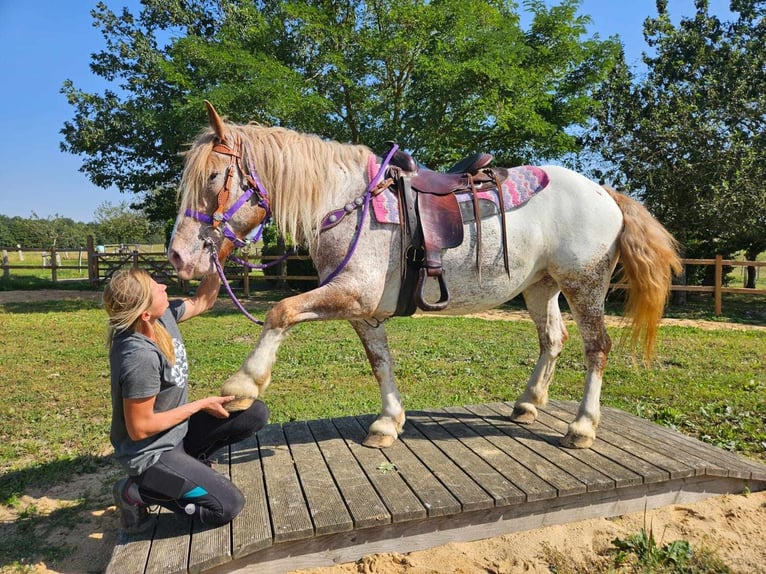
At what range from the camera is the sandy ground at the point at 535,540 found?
8.16 feet

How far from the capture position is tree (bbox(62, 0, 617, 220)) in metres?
11.8

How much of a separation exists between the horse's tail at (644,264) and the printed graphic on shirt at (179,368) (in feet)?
9.14

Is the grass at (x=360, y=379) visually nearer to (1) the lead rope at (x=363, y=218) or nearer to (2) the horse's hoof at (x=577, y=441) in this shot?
(2) the horse's hoof at (x=577, y=441)

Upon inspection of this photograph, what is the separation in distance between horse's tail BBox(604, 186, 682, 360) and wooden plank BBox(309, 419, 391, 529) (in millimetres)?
2085

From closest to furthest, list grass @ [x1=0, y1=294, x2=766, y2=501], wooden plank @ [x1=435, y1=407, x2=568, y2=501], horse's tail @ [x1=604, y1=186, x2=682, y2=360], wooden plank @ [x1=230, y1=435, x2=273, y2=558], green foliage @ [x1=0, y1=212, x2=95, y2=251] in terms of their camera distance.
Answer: wooden plank @ [x1=230, y1=435, x2=273, y2=558], wooden plank @ [x1=435, y1=407, x2=568, y2=501], horse's tail @ [x1=604, y1=186, x2=682, y2=360], grass @ [x1=0, y1=294, x2=766, y2=501], green foliage @ [x1=0, y1=212, x2=95, y2=251]

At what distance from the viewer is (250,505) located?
8.43ft

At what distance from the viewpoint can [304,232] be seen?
2.87m

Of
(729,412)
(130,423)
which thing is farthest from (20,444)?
(729,412)

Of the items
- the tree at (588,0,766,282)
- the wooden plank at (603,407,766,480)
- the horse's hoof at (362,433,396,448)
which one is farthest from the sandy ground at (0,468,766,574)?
the tree at (588,0,766,282)

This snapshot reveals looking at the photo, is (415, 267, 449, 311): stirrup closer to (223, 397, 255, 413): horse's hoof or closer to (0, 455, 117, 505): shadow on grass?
(223, 397, 255, 413): horse's hoof

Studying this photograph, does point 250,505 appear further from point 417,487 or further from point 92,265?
point 92,265

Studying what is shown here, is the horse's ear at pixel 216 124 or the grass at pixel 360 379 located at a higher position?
the horse's ear at pixel 216 124

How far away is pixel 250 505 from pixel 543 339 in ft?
7.65

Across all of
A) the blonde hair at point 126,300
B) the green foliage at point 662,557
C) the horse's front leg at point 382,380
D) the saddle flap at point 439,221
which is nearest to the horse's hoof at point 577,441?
the green foliage at point 662,557
